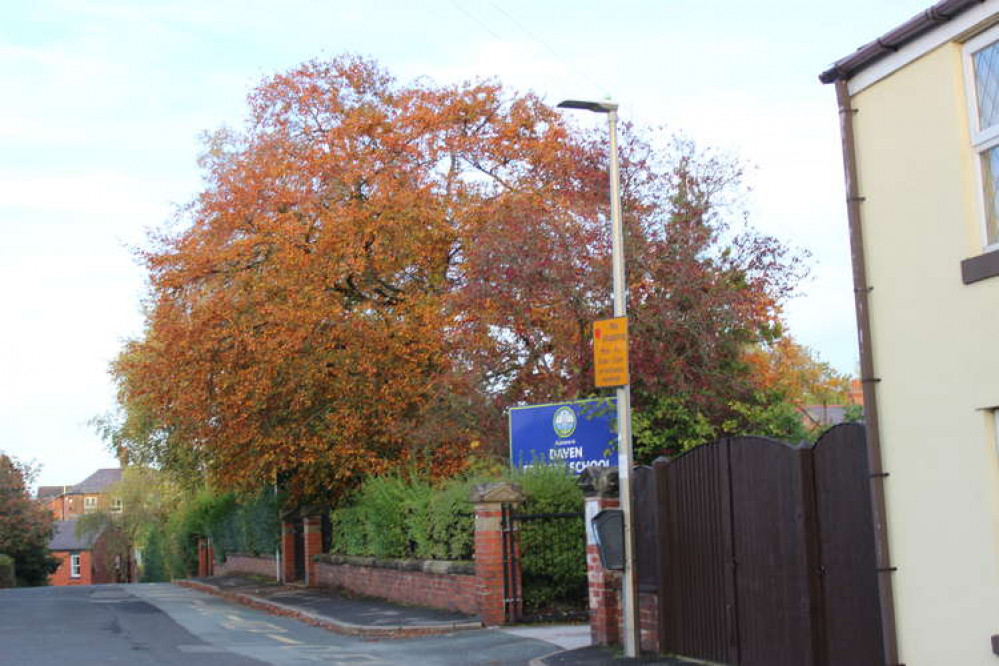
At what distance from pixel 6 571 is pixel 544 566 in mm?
41597

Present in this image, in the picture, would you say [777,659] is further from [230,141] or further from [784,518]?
[230,141]

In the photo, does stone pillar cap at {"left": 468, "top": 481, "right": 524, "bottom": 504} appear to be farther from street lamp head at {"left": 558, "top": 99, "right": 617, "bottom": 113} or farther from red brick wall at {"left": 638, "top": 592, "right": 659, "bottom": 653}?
street lamp head at {"left": 558, "top": 99, "right": 617, "bottom": 113}

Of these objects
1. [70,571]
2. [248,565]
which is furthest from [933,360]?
[70,571]

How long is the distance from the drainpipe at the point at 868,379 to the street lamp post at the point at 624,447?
170 inches

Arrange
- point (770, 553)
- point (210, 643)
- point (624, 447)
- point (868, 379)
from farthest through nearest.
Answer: point (210, 643), point (624, 447), point (770, 553), point (868, 379)

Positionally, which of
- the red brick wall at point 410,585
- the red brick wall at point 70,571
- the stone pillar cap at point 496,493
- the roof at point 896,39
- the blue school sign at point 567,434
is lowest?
the red brick wall at point 70,571

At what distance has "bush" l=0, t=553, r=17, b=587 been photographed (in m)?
50.3

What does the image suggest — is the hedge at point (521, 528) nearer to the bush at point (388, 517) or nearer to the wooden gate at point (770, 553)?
the bush at point (388, 517)

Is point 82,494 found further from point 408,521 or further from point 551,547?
point 551,547

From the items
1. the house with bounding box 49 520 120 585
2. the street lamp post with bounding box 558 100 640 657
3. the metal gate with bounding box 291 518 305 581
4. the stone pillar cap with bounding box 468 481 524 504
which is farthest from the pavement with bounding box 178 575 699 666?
the house with bounding box 49 520 120 585

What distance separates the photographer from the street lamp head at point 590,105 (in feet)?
42.4

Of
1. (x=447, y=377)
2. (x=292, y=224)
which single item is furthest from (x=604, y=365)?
(x=292, y=224)

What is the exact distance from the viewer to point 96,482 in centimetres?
11781

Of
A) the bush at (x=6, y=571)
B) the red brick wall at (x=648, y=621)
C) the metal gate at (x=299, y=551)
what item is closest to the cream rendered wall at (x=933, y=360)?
the red brick wall at (x=648, y=621)
